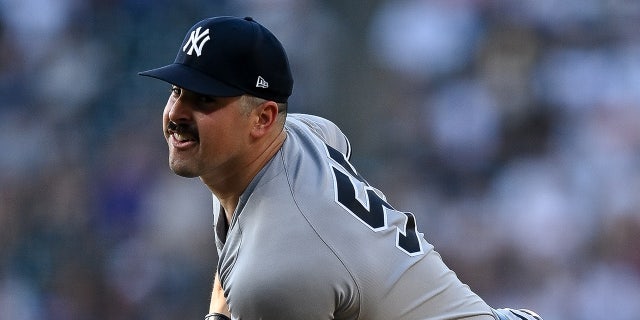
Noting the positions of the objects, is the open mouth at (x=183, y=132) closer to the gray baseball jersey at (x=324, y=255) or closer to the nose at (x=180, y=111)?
the nose at (x=180, y=111)

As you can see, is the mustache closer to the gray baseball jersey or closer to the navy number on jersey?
the gray baseball jersey

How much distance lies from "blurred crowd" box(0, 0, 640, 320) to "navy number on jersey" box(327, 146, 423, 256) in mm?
3370

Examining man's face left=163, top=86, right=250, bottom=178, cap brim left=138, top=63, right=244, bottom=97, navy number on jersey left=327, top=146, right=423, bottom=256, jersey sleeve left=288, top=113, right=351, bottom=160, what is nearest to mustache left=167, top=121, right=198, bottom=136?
man's face left=163, top=86, right=250, bottom=178

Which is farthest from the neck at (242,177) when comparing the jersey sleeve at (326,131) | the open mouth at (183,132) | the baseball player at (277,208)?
the jersey sleeve at (326,131)

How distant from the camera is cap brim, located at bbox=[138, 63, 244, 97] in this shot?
277 centimetres

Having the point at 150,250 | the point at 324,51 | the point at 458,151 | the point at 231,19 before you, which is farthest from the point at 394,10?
the point at 231,19

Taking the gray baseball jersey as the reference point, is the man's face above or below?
above

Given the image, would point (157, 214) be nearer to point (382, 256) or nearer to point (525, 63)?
point (525, 63)

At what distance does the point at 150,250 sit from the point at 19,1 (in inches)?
87.8

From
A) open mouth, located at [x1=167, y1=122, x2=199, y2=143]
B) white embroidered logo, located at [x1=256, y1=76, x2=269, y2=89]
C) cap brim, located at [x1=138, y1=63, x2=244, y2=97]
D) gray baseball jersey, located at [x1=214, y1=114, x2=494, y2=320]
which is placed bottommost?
gray baseball jersey, located at [x1=214, y1=114, x2=494, y2=320]

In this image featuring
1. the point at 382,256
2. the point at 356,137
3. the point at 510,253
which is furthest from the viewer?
the point at 356,137

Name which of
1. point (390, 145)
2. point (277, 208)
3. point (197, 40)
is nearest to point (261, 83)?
point (197, 40)

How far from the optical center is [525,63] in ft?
22.1

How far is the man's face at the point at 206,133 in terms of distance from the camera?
2.84 m
